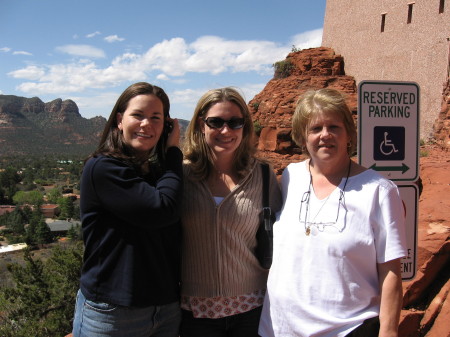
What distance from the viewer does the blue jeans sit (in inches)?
80.4

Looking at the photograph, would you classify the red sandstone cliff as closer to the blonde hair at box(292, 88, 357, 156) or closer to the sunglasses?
the blonde hair at box(292, 88, 357, 156)

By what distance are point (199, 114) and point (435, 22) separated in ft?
36.2

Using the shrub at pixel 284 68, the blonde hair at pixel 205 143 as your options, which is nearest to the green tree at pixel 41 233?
the shrub at pixel 284 68

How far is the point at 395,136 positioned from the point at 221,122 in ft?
3.35

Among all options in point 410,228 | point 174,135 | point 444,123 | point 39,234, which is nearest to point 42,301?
point 444,123

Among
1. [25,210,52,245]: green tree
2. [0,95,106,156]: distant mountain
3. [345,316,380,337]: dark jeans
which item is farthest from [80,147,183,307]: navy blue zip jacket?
[0,95,106,156]: distant mountain

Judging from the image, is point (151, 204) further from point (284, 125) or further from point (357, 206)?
point (284, 125)

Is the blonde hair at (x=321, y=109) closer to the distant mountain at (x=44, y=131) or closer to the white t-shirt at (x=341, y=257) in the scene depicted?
the white t-shirt at (x=341, y=257)

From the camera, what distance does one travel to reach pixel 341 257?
1.90 m

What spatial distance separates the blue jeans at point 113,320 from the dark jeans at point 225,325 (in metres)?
0.26

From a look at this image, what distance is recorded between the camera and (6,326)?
15930 millimetres

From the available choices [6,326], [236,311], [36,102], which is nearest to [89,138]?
[36,102]

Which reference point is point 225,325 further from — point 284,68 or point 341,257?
point 284,68

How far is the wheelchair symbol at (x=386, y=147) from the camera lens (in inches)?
95.0
